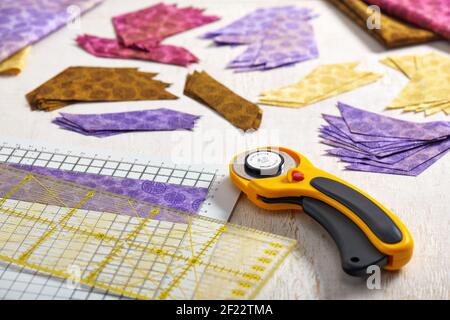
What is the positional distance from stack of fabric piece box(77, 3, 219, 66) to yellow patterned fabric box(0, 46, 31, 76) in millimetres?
135

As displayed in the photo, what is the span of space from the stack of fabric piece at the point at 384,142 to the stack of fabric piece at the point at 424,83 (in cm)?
6

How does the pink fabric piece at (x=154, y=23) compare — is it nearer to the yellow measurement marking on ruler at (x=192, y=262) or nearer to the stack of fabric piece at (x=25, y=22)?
the stack of fabric piece at (x=25, y=22)

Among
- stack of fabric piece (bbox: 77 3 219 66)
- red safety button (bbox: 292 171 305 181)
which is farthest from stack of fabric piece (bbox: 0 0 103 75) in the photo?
red safety button (bbox: 292 171 305 181)

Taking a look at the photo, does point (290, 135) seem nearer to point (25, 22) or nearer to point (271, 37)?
point (271, 37)

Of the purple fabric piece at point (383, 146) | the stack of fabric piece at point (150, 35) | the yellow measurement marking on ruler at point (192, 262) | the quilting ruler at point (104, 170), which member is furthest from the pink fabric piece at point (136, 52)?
the yellow measurement marking on ruler at point (192, 262)

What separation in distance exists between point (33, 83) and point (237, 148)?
51 centimetres

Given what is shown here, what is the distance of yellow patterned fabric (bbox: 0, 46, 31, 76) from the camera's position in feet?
4.52

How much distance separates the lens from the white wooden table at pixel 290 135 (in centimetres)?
81

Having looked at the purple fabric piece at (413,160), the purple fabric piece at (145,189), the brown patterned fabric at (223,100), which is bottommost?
the purple fabric piece at (413,160)

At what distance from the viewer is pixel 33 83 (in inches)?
52.5

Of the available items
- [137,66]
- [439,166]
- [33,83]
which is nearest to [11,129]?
[33,83]

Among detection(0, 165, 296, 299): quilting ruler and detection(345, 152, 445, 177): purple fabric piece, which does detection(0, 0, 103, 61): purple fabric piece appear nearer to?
detection(0, 165, 296, 299): quilting ruler

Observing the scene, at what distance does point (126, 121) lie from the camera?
1.18 meters

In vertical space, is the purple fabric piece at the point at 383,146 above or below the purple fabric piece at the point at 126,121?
below
